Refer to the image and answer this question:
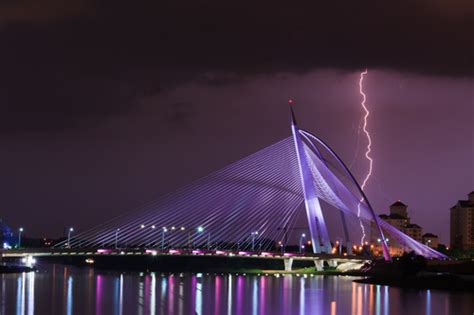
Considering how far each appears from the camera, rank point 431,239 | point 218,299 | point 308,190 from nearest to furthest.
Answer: point 218,299
point 308,190
point 431,239

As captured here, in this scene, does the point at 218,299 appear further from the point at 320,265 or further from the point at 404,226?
the point at 404,226

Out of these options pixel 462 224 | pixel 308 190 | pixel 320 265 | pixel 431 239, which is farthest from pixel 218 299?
pixel 462 224

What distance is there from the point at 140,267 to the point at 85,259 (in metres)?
33.2

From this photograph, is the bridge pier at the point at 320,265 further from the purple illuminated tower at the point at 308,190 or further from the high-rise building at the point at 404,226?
the high-rise building at the point at 404,226

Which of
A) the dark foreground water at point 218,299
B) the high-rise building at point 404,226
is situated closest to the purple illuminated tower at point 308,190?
the dark foreground water at point 218,299

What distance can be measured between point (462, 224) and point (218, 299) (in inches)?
4648

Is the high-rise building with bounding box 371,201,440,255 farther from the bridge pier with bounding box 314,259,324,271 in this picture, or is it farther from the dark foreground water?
the dark foreground water

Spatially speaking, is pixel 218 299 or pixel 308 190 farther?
pixel 308 190

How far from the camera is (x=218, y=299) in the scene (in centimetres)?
5484

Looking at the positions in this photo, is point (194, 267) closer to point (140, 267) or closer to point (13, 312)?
point (140, 267)

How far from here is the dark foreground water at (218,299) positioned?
4859cm

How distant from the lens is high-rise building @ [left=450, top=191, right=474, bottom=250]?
166 m

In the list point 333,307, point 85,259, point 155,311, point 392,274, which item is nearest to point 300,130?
point 392,274

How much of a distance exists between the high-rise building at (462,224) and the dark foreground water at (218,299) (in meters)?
97.9
